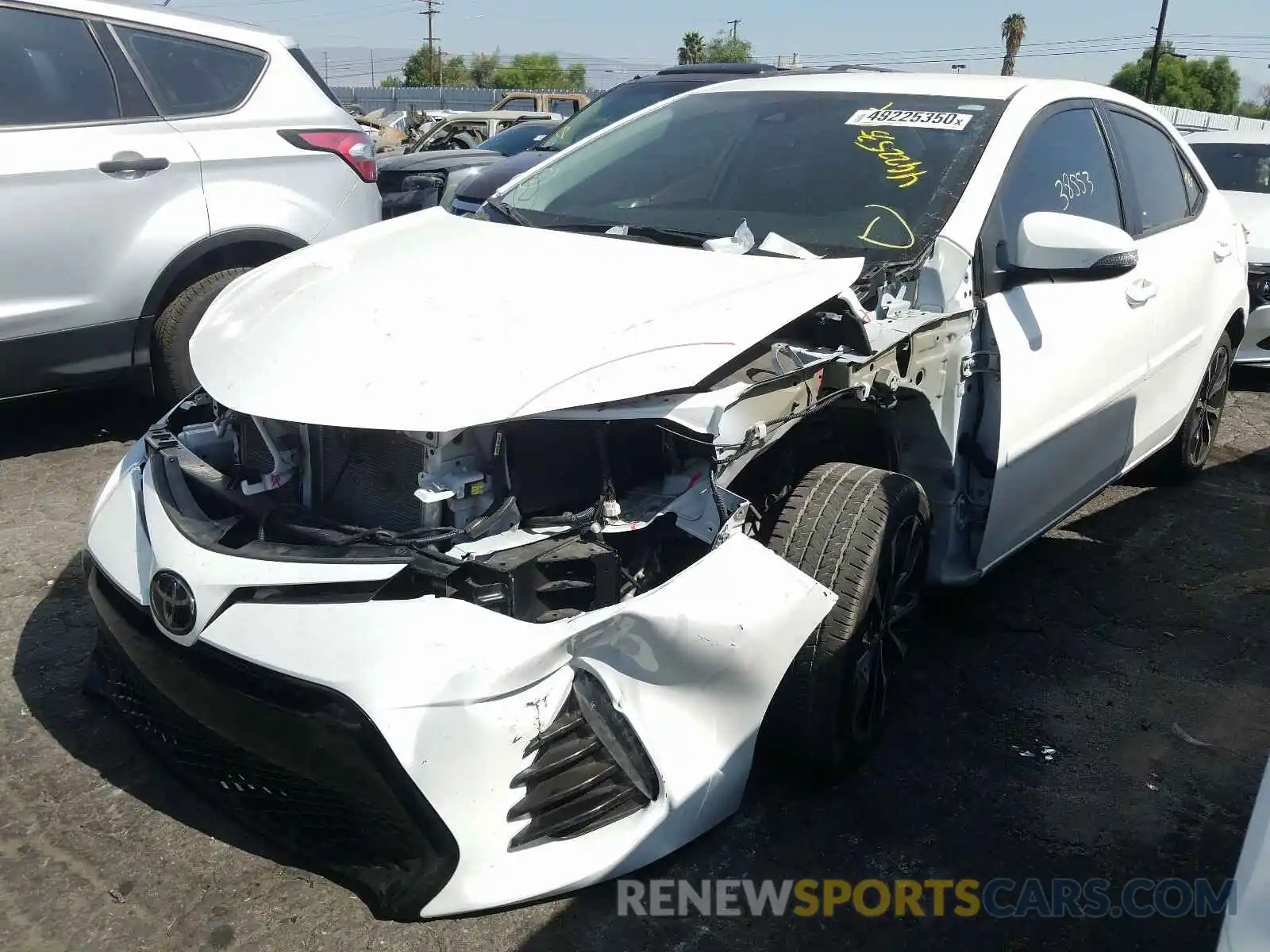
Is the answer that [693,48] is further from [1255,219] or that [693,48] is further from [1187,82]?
[1255,219]

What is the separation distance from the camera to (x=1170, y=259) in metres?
3.84

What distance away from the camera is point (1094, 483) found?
369cm

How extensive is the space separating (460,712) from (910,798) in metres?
1.26

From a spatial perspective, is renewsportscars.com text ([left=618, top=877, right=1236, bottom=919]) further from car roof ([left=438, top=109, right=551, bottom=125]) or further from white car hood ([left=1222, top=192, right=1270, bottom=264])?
car roof ([left=438, top=109, right=551, bottom=125])

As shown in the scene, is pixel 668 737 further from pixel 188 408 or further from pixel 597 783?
pixel 188 408

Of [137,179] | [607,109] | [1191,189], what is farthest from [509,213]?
[607,109]

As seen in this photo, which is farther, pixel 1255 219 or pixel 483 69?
pixel 483 69

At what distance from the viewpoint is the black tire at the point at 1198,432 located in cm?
Result: 463

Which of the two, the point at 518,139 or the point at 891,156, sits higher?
the point at 891,156

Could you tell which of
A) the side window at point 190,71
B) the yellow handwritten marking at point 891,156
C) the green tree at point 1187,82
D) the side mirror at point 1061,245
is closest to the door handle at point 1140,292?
the side mirror at point 1061,245

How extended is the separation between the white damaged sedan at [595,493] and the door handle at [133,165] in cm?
174

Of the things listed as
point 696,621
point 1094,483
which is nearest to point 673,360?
point 696,621

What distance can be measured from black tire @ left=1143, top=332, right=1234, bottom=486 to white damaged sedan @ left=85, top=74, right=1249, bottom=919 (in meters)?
1.53

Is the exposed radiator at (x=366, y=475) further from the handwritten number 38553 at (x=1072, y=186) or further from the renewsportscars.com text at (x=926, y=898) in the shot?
the handwritten number 38553 at (x=1072, y=186)
